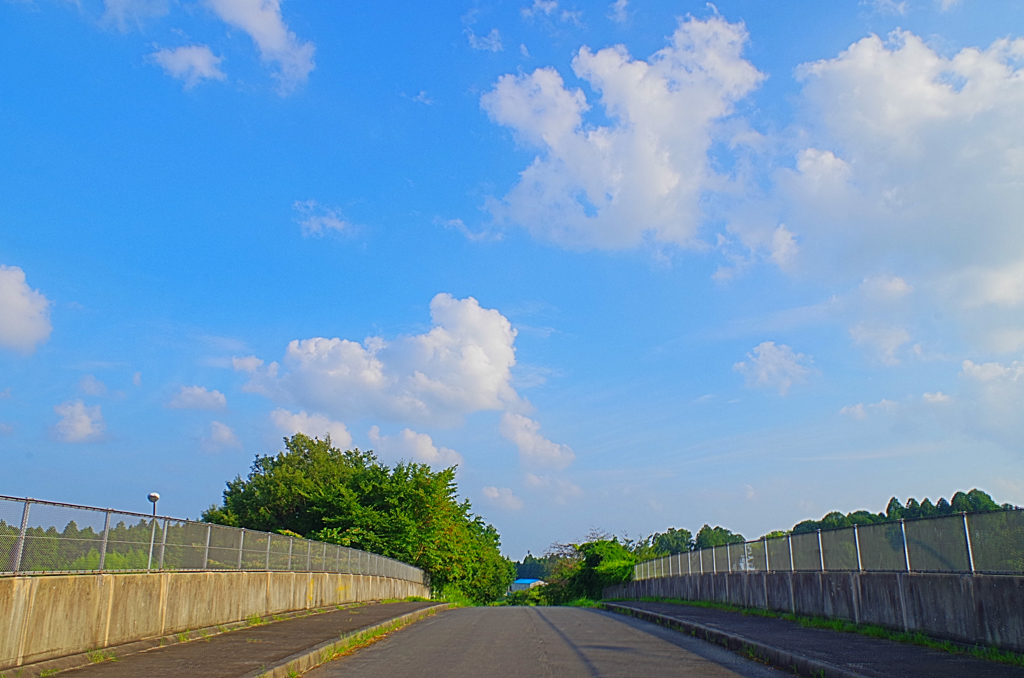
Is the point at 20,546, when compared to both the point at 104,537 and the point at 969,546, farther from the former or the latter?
the point at 969,546

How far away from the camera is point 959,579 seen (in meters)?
10.6

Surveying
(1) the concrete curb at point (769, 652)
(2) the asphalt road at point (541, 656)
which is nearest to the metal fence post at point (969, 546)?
(1) the concrete curb at point (769, 652)

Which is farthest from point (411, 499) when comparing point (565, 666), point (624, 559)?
point (565, 666)

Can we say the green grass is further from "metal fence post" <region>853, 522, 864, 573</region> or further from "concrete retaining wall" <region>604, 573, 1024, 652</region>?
"metal fence post" <region>853, 522, 864, 573</region>

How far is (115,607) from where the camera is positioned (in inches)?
407

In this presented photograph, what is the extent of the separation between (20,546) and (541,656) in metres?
7.43

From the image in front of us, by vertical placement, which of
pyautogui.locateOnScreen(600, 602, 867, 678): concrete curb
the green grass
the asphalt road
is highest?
the green grass

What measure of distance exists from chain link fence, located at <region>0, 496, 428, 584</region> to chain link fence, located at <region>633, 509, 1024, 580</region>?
1170cm

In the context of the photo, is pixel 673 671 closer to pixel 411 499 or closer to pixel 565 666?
pixel 565 666

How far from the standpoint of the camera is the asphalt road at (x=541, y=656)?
33.7 ft

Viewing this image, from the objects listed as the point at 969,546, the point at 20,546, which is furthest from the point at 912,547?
the point at 20,546

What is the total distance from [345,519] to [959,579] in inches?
1538

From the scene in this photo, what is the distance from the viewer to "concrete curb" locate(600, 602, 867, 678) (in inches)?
359

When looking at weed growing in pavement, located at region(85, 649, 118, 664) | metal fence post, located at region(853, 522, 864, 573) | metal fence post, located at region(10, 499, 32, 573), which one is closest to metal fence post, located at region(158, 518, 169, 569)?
weed growing in pavement, located at region(85, 649, 118, 664)
